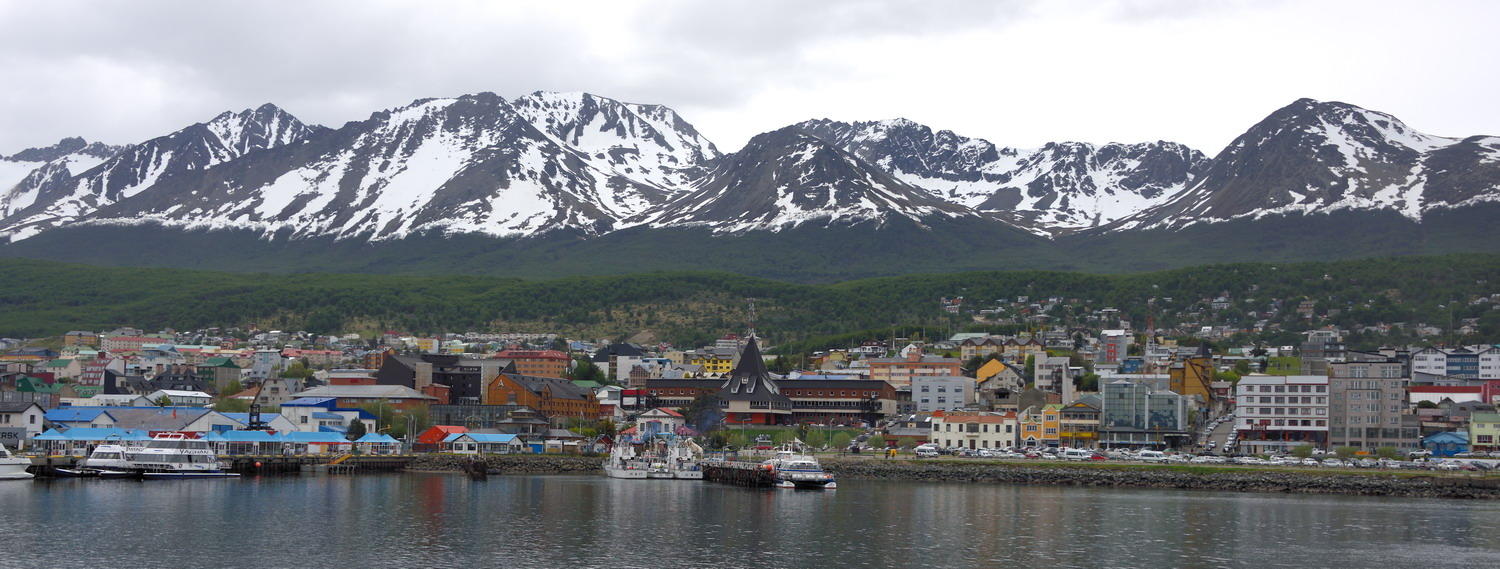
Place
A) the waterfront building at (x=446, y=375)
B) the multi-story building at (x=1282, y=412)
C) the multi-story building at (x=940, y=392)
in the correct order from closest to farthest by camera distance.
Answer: the multi-story building at (x=1282, y=412)
the multi-story building at (x=940, y=392)
the waterfront building at (x=446, y=375)

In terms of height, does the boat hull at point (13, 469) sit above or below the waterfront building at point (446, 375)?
below

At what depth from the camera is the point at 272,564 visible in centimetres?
4303

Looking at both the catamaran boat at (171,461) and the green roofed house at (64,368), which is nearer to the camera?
the catamaran boat at (171,461)

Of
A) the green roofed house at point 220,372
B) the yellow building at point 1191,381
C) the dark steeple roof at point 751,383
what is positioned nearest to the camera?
the yellow building at point 1191,381

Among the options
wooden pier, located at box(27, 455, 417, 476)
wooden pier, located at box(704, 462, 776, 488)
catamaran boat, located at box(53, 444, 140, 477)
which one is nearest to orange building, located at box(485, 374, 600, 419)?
wooden pier, located at box(27, 455, 417, 476)

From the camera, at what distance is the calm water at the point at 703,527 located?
4606 centimetres

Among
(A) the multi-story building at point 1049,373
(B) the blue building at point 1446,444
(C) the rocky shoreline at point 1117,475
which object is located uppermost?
(A) the multi-story building at point 1049,373

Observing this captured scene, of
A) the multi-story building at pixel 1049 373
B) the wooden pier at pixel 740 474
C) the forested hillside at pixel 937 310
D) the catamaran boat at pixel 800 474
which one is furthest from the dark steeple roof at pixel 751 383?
the forested hillside at pixel 937 310

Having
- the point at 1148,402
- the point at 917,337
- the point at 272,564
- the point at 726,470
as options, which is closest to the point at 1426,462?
the point at 1148,402

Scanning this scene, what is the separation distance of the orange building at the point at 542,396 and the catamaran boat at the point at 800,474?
41795mm

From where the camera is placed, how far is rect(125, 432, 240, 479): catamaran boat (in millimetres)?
76688

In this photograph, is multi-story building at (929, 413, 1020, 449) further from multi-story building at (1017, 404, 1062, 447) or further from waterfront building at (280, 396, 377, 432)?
waterfront building at (280, 396, 377, 432)

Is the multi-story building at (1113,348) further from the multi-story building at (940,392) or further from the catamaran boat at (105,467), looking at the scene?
the catamaran boat at (105,467)

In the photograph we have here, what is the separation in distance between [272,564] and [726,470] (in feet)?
143
